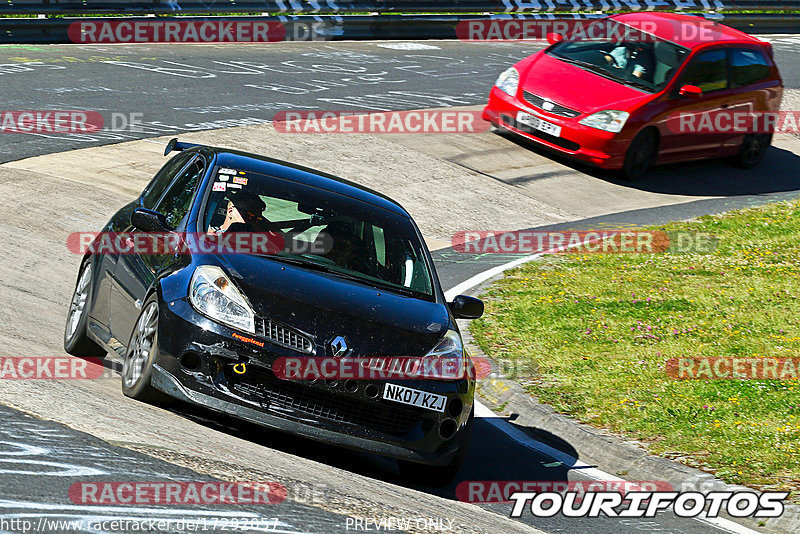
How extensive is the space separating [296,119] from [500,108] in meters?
3.03

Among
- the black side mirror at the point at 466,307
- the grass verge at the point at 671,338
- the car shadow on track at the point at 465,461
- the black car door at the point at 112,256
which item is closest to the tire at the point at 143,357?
the car shadow on track at the point at 465,461

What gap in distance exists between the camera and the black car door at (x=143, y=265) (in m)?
6.85

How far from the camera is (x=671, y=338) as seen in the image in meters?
9.79

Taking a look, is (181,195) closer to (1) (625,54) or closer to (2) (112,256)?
(2) (112,256)

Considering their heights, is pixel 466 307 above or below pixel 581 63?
below

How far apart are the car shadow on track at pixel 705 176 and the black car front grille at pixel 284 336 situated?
36.9ft

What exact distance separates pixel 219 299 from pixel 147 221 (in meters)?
1.04

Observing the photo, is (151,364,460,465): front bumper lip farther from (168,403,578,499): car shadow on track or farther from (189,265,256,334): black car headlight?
(189,265,256,334): black car headlight

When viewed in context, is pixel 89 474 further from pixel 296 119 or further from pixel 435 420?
pixel 296 119

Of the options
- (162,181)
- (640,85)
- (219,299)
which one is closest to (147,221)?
(219,299)

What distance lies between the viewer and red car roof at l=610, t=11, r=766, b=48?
17359mm

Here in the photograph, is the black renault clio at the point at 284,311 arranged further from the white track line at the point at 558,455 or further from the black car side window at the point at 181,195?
the white track line at the point at 558,455

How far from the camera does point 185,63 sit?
64.8 ft

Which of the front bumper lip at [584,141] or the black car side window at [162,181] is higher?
the black car side window at [162,181]
